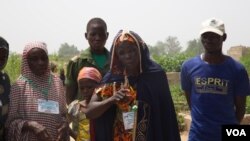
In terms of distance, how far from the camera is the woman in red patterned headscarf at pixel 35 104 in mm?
3047

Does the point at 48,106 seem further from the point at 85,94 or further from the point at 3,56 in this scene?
the point at 3,56

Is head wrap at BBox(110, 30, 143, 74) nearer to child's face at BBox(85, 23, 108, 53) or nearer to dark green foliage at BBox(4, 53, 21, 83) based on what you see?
child's face at BBox(85, 23, 108, 53)

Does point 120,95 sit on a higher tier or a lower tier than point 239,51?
lower

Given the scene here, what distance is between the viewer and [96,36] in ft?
12.3

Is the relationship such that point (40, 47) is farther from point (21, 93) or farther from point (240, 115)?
point (240, 115)

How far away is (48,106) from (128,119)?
0.75 m

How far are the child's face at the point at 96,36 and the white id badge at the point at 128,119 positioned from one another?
1.11 meters

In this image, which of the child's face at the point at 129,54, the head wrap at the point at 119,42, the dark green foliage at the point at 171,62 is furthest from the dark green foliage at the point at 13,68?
the child's face at the point at 129,54

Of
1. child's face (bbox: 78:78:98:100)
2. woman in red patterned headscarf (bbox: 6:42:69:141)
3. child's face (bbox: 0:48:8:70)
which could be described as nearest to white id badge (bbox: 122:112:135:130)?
child's face (bbox: 78:78:98:100)

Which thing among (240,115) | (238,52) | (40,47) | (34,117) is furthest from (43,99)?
(238,52)

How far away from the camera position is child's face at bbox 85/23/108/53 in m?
3.73

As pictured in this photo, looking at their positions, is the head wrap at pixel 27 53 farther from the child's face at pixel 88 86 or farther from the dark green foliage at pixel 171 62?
the dark green foliage at pixel 171 62

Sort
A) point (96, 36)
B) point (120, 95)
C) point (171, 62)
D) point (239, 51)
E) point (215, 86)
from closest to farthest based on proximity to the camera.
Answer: point (120, 95), point (215, 86), point (96, 36), point (171, 62), point (239, 51)

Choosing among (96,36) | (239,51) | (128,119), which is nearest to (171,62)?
(239,51)
